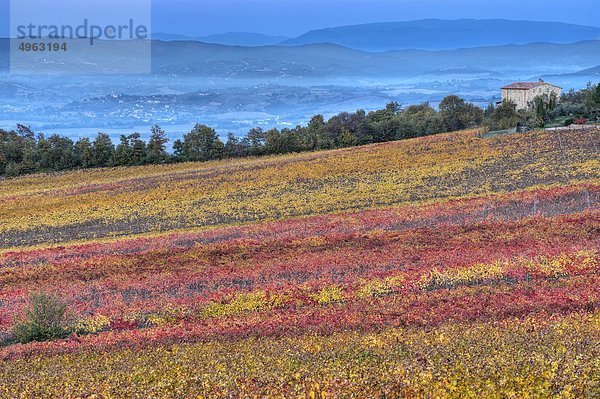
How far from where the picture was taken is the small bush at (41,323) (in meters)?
21.2

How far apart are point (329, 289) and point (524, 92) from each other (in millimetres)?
105587

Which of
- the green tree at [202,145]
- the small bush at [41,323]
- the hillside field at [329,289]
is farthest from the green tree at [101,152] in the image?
the small bush at [41,323]

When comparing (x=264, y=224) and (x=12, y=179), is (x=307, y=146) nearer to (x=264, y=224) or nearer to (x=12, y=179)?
(x=12, y=179)

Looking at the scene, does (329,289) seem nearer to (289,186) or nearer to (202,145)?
(289,186)

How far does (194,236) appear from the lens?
43.9 meters

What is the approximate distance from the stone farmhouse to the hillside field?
5682 cm

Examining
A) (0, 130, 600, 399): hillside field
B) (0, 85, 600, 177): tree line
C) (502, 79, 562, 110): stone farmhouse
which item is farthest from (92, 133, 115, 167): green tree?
(502, 79, 562, 110): stone farmhouse

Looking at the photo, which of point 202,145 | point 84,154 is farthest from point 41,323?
point 84,154

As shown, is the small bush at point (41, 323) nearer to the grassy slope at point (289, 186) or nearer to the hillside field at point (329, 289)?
the hillside field at point (329, 289)

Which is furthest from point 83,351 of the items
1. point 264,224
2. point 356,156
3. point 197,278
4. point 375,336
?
point 356,156

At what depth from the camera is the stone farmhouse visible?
118625mm

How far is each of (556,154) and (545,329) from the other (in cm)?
5730

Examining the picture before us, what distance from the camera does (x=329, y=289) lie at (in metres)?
24.4

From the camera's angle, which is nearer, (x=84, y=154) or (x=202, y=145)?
(x=84, y=154)
